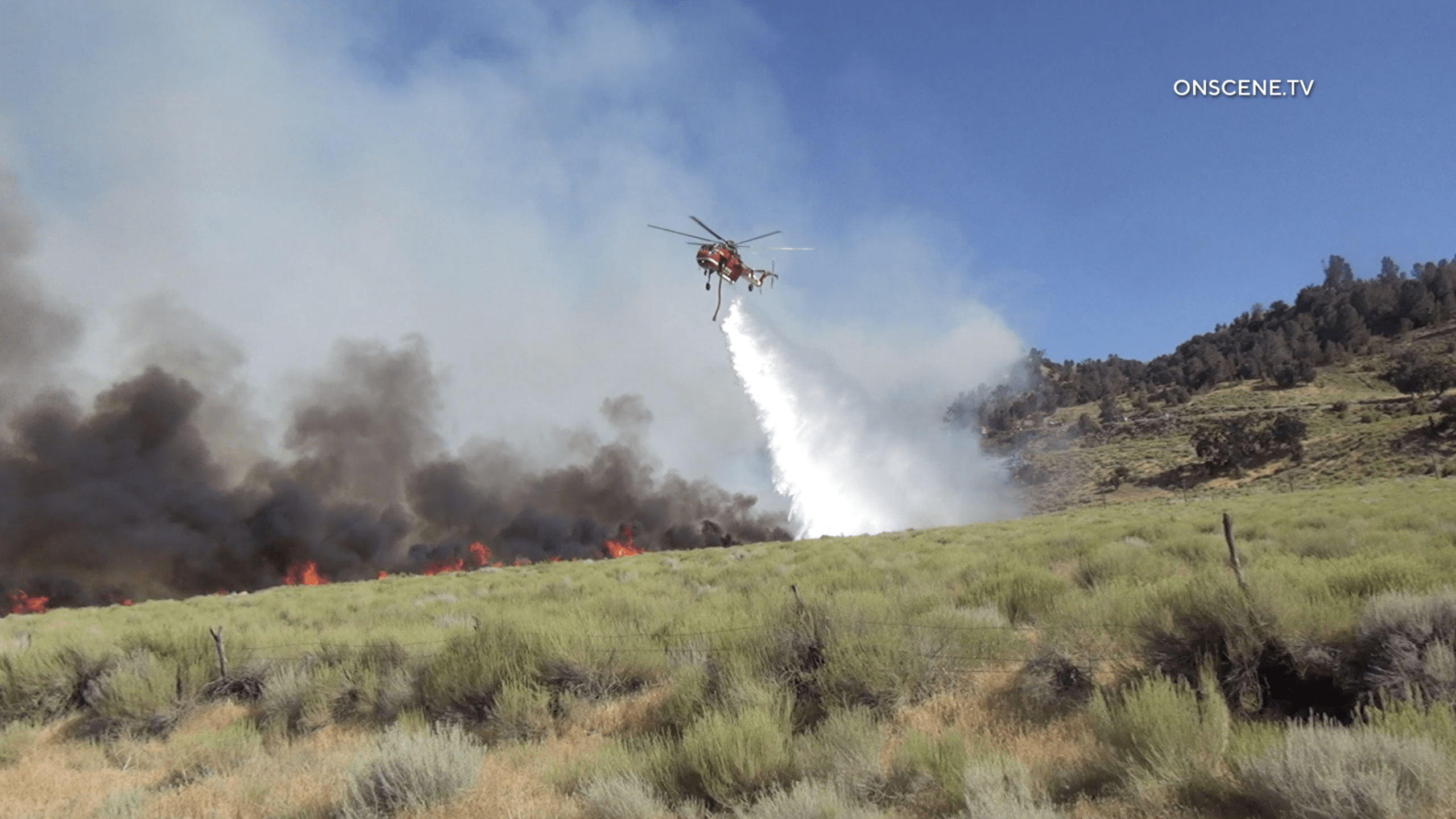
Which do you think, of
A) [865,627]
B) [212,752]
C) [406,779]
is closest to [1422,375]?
[865,627]

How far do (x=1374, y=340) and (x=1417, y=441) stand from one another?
62244 mm

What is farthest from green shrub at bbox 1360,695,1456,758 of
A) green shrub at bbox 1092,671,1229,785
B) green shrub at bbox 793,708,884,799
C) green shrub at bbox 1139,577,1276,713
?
green shrub at bbox 793,708,884,799

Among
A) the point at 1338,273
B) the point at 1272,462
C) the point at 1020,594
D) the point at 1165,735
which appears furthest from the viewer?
the point at 1338,273

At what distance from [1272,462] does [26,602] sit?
10490 cm

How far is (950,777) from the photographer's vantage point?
601 cm

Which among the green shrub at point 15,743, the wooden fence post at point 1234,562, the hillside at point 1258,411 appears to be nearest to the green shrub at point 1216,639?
the wooden fence post at point 1234,562

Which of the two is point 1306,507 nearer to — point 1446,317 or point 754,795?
point 754,795

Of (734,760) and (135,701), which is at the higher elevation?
(135,701)

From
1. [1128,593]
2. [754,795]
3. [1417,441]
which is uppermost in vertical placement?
[1417,441]

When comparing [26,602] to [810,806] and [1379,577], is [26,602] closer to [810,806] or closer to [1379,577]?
[810,806]

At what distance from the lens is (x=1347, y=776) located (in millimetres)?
4711

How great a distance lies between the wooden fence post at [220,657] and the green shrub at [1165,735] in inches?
529

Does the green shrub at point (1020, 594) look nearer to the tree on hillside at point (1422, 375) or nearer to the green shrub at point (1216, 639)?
the green shrub at point (1216, 639)

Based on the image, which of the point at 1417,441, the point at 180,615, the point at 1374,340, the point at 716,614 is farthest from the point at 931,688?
the point at 1374,340
